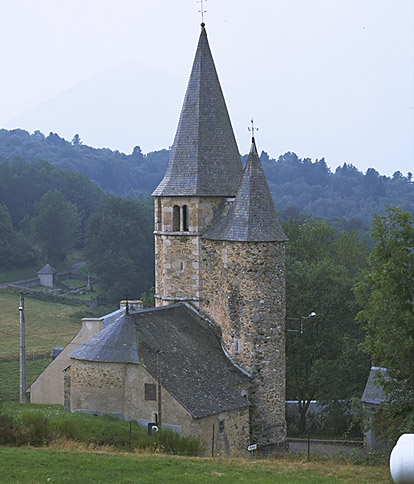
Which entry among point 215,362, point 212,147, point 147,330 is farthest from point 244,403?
point 212,147

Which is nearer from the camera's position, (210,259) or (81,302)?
(210,259)

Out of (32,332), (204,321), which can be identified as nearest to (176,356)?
(204,321)

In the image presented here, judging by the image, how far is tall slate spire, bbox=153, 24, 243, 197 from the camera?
34.2 metres

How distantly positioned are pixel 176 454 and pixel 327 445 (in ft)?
42.9

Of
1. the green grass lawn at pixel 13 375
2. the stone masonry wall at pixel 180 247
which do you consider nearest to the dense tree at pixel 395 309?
the stone masonry wall at pixel 180 247

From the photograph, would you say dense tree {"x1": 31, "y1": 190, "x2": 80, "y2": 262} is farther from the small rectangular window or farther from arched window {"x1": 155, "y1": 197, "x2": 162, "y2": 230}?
the small rectangular window

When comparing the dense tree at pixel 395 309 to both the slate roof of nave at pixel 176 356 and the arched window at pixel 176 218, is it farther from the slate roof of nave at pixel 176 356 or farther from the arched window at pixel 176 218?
the arched window at pixel 176 218

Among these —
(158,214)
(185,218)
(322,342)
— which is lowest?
(322,342)

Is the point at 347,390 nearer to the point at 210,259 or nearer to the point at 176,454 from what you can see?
the point at 210,259

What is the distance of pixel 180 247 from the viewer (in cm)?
3447

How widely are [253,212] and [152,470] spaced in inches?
511

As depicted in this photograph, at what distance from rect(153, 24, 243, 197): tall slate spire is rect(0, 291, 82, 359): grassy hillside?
2462cm

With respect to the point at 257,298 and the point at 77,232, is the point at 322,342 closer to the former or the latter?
the point at 257,298

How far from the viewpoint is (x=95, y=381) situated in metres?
29.7
